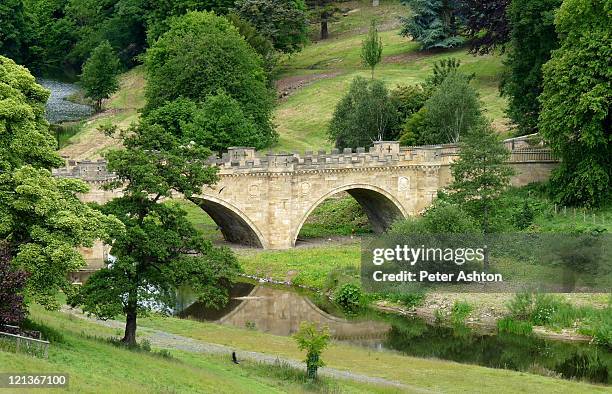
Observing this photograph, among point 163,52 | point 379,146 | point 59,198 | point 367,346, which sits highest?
point 163,52

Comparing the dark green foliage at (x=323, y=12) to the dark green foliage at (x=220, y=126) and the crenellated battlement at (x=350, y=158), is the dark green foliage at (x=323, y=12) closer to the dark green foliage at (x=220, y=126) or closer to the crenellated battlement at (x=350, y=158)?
the dark green foliage at (x=220, y=126)

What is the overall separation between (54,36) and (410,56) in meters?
43.5

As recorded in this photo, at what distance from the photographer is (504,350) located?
46344 mm

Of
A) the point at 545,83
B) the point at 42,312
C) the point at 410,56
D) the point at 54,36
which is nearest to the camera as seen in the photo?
the point at 42,312

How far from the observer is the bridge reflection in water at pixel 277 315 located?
49.3 metres

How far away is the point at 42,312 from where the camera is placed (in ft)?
136

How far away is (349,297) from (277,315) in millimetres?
4199

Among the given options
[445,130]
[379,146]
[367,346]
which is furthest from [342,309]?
[445,130]

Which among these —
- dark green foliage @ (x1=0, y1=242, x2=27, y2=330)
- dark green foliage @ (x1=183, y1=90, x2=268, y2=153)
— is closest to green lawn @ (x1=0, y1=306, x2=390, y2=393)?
dark green foliage @ (x1=0, y1=242, x2=27, y2=330)

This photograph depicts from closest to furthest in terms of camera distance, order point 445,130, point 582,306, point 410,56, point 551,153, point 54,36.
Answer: point 582,306
point 551,153
point 445,130
point 410,56
point 54,36

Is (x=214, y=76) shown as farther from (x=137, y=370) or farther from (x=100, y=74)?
(x=137, y=370)

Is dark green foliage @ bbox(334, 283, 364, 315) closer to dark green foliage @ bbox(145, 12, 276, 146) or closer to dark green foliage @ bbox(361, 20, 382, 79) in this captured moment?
dark green foliage @ bbox(145, 12, 276, 146)

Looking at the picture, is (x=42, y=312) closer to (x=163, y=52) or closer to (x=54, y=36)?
(x=163, y=52)

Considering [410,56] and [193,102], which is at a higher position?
[410,56]
